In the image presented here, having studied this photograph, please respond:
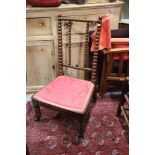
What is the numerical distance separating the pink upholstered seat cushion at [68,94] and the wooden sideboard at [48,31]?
385 millimetres

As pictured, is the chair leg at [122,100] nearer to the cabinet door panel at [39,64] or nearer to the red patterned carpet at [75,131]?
the red patterned carpet at [75,131]

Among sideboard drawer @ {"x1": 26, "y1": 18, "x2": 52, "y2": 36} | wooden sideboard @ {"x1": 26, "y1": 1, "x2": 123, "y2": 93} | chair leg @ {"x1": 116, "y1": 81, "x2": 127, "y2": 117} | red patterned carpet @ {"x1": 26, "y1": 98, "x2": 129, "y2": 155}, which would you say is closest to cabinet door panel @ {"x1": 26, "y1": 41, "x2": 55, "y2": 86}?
wooden sideboard @ {"x1": 26, "y1": 1, "x2": 123, "y2": 93}

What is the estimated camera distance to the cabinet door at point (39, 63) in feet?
6.58

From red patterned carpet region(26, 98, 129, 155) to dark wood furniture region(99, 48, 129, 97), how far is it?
28cm

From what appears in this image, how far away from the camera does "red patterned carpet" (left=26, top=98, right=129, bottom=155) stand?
1625mm

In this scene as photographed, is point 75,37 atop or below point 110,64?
atop

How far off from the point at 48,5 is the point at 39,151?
123cm

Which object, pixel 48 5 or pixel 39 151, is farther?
pixel 48 5

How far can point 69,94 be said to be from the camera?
1.64m

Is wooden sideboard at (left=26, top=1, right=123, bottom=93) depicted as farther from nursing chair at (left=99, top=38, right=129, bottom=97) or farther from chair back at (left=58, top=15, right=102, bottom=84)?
nursing chair at (left=99, top=38, right=129, bottom=97)
